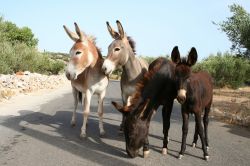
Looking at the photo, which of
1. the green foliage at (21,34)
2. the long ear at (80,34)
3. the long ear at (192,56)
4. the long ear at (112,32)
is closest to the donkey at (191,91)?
the long ear at (192,56)

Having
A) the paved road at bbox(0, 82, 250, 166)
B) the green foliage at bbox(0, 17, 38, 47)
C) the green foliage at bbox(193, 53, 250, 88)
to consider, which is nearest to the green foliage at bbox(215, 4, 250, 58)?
the paved road at bbox(0, 82, 250, 166)

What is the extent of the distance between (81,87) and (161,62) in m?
2.54

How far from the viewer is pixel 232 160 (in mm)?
6148

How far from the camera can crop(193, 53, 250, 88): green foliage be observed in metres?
29.2

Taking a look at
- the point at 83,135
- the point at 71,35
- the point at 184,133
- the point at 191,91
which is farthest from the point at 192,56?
the point at 71,35

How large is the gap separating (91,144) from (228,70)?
80.4 feet

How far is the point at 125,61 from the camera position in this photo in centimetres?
730

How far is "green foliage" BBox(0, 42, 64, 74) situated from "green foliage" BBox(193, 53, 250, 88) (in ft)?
51.4

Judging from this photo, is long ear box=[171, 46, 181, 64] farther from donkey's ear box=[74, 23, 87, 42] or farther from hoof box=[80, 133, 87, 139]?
hoof box=[80, 133, 87, 139]

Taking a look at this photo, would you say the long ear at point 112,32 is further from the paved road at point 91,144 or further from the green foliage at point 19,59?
the green foliage at point 19,59

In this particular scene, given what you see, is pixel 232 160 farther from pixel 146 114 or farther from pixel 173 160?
pixel 146 114

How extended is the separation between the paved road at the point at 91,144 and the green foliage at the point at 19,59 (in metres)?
17.1

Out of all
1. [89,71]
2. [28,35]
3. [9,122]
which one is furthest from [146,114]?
[28,35]

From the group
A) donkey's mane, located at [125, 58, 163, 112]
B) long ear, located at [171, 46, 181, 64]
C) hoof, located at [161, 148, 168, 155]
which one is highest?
long ear, located at [171, 46, 181, 64]
